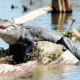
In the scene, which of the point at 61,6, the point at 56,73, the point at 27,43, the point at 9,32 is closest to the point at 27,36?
the point at 27,43

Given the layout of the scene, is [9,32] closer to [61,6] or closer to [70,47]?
[70,47]

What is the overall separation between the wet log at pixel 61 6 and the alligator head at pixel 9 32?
12494mm

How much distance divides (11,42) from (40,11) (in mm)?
9759

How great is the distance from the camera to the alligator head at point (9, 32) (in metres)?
7.48

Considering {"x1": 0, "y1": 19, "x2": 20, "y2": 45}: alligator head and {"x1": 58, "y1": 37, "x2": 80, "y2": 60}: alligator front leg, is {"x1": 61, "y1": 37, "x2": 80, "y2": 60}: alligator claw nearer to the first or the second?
{"x1": 58, "y1": 37, "x2": 80, "y2": 60}: alligator front leg

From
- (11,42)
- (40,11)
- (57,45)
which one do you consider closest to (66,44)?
(57,45)

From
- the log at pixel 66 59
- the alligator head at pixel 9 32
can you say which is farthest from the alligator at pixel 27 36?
the log at pixel 66 59

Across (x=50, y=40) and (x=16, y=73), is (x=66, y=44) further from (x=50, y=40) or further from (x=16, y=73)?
(x=16, y=73)

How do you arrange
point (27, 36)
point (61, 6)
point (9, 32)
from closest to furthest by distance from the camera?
point (9, 32) → point (27, 36) → point (61, 6)

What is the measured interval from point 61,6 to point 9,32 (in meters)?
13.5

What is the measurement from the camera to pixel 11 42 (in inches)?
309

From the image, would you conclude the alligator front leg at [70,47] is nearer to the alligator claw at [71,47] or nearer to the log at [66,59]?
the alligator claw at [71,47]

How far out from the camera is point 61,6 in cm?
2069

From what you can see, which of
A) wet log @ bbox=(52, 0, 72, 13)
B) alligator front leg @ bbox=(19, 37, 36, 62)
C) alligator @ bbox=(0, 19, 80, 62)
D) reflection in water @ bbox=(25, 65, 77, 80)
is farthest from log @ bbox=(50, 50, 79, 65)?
wet log @ bbox=(52, 0, 72, 13)
